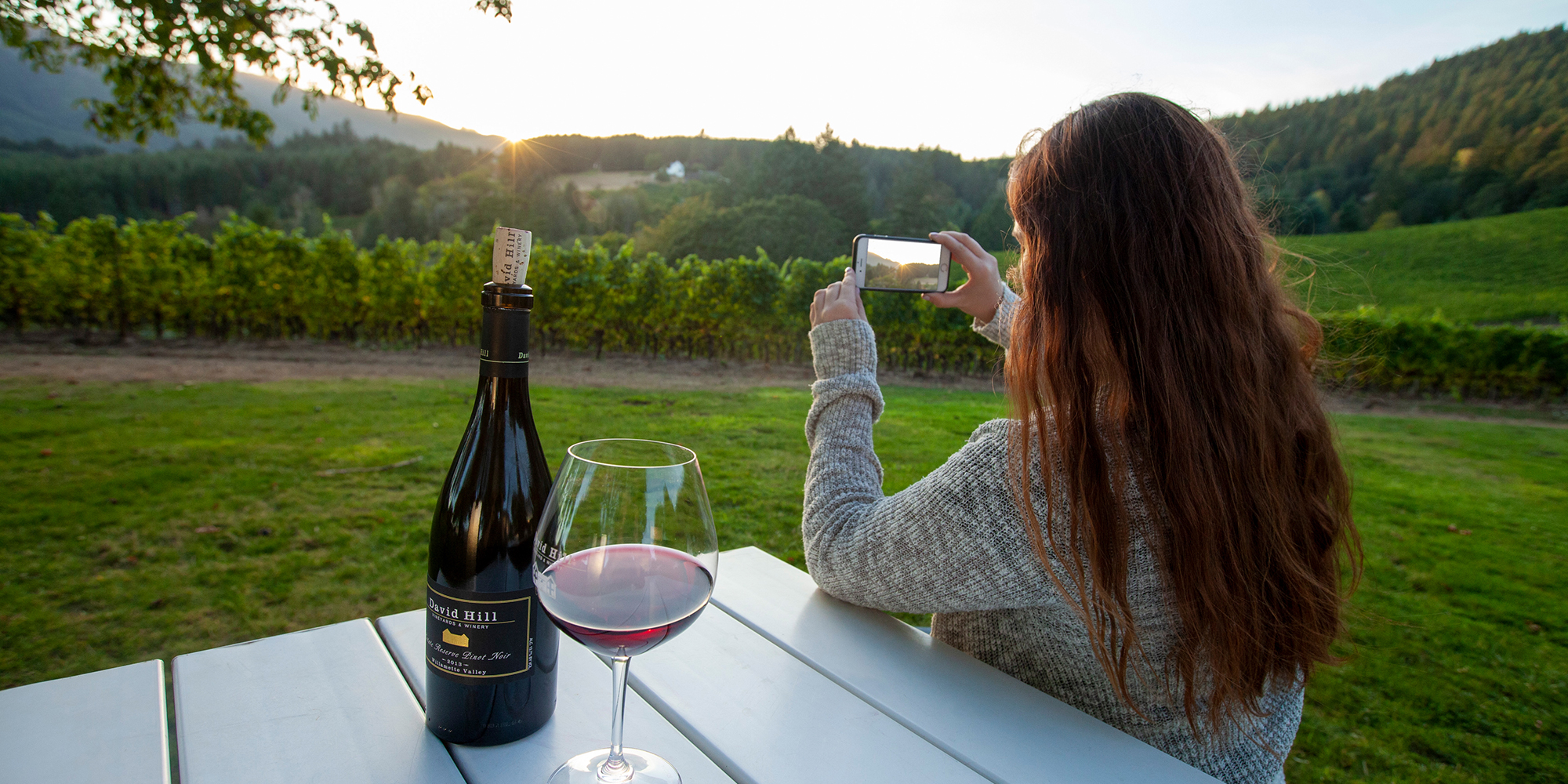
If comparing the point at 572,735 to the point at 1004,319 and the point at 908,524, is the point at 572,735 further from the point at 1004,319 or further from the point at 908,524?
the point at 1004,319

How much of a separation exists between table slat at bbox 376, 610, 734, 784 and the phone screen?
89cm

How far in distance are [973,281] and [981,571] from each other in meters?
0.80

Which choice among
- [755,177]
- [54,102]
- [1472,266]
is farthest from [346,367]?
[1472,266]

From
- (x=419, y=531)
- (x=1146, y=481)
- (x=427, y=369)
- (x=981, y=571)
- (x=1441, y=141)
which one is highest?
(x=1441, y=141)

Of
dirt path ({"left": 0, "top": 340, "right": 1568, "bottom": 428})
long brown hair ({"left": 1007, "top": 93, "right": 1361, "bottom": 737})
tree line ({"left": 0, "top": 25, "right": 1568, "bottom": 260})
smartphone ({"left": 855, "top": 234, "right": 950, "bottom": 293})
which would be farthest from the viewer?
tree line ({"left": 0, "top": 25, "right": 1568, "bottom": 260})

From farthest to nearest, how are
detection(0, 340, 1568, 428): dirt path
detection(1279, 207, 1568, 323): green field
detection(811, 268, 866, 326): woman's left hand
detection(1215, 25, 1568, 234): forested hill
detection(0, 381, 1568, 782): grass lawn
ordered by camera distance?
detection(1215, 25, 1568, 234): forested hill < detection(1279, 207, 1568, 323): green field < detection(0, 340, 1568, 428): dirt path < detection(0, 381, 1568, 782): grass lawn < detection(811, 268, 866, 326): woman's left hand

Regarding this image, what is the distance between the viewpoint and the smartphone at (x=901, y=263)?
4.97 feet

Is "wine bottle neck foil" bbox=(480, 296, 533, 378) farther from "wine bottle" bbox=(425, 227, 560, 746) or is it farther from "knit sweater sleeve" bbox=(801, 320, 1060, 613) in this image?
"knit sweater sleeve" bbox=(801, 320, 1060, 613)

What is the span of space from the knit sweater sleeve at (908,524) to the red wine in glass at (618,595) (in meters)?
0.36

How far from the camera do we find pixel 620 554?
688 millimetres

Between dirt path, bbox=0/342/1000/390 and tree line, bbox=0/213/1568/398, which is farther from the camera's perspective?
tree line, bbox=0/213/1568/398

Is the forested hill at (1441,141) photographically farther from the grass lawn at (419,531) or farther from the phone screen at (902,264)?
the phone screen at (902,264)

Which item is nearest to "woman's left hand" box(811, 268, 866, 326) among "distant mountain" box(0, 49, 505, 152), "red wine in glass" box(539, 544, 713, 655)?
"red wine in glass" box(539, 544, 713, 655)

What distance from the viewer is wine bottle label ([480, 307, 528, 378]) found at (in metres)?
0.72
